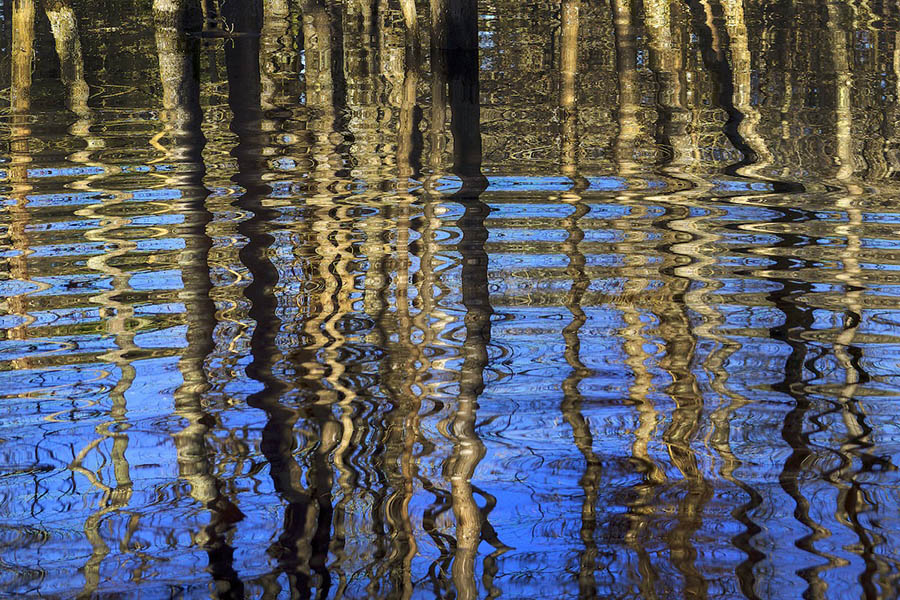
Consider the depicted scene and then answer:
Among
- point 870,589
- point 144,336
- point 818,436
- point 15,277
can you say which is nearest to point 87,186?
point 15,277

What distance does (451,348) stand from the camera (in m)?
3.98

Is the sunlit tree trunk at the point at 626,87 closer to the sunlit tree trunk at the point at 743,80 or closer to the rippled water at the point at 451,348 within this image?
the rippled water at the point at 451,348

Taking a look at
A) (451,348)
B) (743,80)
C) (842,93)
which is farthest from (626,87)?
(451,348)

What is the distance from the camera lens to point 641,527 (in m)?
2.80

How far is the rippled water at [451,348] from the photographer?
8.96 feet

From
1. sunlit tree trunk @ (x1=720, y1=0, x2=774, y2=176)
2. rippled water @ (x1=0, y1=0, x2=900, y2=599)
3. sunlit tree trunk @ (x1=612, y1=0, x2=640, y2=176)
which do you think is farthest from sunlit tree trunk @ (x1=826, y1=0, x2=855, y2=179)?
sunlit tree trunk @ (x1=612, y1=0, x2=640, y2=176)

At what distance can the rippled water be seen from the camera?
8.96 ft

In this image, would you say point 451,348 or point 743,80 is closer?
point 451,348

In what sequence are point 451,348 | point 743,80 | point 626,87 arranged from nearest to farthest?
1. point 451,348
2. point 626,87
3. point 743,80

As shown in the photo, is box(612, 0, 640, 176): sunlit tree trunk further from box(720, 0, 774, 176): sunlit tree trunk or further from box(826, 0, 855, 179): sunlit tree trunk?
box(826, 0, 855, 179): sunlit tree trunk

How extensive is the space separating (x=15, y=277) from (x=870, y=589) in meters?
3.61

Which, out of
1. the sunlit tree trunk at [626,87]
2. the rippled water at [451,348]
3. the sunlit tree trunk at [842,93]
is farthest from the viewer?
the sunlit tree trunk at [626,87]

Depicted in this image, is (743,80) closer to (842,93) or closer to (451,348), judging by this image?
(842,93)

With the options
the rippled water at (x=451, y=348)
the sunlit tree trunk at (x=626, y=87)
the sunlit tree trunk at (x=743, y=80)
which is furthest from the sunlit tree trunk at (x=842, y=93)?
the sunlit tree trunk at (x=626, y=87)
